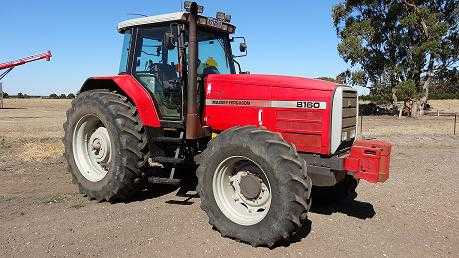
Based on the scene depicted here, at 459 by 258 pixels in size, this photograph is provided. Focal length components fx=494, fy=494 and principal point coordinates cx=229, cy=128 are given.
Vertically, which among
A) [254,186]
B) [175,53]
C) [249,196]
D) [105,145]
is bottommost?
[249,196]

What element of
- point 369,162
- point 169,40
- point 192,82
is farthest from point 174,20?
point 369,162

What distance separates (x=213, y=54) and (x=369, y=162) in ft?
9.55

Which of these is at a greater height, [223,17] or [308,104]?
[223,17]

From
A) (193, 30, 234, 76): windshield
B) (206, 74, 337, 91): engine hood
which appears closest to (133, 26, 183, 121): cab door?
(193, 30, 234, 76): windshield

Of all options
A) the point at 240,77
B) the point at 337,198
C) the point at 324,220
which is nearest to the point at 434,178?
the point at 337,198

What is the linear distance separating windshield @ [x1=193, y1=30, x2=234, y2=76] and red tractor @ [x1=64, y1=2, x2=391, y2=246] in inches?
0.6

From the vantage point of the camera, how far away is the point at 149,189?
7.82 metres

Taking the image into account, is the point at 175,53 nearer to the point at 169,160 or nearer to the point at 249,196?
the point at 169,160

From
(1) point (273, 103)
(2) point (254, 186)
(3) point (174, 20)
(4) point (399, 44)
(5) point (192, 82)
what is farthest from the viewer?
(4) point (399, 44)

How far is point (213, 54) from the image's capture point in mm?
7297

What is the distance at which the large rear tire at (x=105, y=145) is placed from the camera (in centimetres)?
666

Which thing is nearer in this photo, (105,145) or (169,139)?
(169,139)

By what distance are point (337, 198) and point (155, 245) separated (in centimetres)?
288

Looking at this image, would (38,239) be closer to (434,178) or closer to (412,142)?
(434,178)
